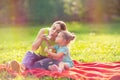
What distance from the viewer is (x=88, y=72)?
626 cm

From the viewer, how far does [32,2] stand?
21000mm

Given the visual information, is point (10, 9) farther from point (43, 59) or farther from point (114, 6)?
point (43, 59)

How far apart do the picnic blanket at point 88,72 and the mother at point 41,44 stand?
28cm

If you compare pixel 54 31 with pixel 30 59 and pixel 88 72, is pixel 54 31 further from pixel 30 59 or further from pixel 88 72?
pixel 88 72

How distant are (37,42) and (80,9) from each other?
15.6 metres

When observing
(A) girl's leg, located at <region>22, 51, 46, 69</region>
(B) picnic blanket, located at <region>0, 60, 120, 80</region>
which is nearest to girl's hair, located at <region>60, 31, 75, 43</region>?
(B) picnic blanket, located at <region>0, 60, 120, 80</region>

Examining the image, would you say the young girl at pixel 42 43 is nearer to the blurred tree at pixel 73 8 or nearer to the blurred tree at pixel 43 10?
the blurred tree at pixel 43 10

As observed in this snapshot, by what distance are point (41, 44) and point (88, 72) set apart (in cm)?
84

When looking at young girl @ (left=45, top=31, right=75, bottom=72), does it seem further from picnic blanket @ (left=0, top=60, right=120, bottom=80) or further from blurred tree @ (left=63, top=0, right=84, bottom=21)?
blurred tree @ (left=63, top=0, right=84, bottom=21)

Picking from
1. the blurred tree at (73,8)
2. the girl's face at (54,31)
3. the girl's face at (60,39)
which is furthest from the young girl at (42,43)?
the blurred tree at (73,8)

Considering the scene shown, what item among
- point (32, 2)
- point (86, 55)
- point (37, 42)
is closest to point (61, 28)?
point (37, 42)

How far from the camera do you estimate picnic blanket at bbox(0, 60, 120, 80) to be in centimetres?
582

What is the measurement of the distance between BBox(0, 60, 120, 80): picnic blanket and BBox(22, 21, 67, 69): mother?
0.93 ft

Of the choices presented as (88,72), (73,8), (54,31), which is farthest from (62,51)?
(73,8)
